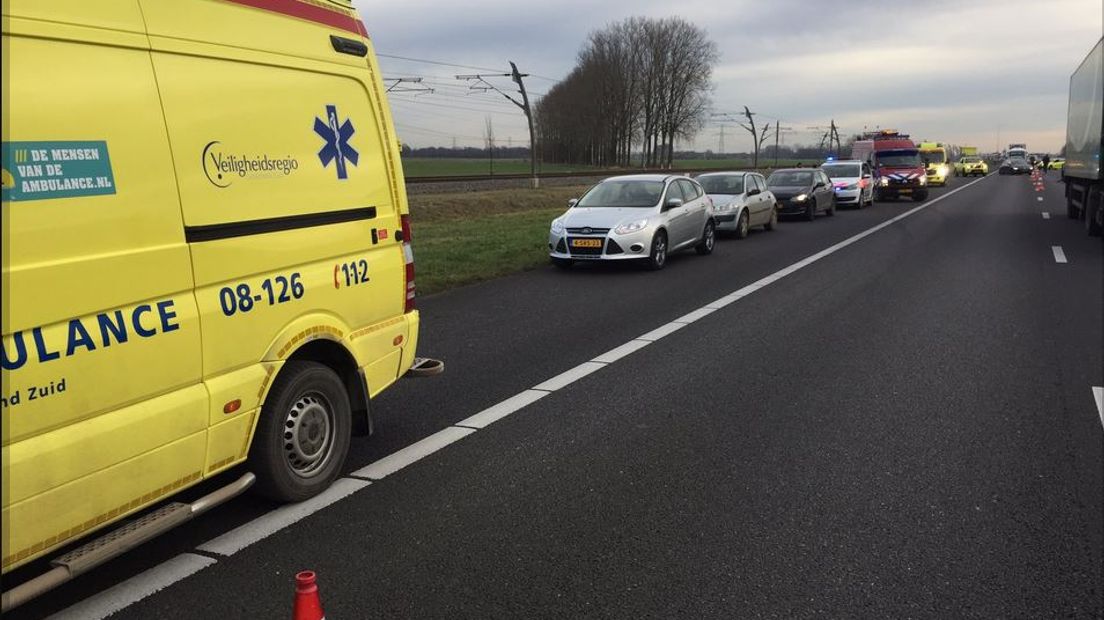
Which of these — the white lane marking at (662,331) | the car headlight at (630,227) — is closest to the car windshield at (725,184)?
the car headlight at (630,227)

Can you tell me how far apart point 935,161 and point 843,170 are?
82.0 ft

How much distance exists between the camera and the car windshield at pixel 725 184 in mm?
19594

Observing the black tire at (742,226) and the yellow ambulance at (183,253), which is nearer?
the yellow ambulance at (183,253)

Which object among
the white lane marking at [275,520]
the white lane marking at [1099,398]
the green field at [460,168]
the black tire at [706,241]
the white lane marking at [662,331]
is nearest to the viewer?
the white lane marking at [275,520]

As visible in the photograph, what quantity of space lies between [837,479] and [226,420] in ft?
10.4

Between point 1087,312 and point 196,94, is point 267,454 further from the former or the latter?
point 1087,312

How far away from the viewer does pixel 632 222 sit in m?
13.1

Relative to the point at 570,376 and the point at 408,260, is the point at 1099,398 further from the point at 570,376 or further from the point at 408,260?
the point at 408,260

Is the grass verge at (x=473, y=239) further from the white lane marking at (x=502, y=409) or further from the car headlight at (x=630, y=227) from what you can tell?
the white lane marking at (x=502, y=409)

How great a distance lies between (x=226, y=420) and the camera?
11.5 ft

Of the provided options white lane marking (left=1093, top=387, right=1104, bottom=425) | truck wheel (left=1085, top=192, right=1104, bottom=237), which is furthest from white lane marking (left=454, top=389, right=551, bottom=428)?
truck wheel (left=1085, top=192, right=1104, bottom=237)

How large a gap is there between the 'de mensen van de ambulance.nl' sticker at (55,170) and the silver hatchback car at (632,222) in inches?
404

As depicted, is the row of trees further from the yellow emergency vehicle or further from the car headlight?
the car headlight

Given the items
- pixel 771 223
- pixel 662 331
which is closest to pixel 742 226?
pixel 771 223
